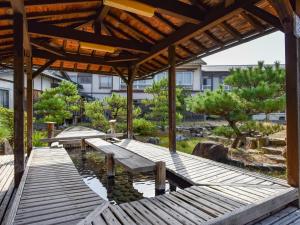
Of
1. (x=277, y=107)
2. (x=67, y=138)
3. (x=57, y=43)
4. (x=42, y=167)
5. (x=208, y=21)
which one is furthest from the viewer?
(x=67, y=138)

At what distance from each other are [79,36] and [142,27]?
1.92 meters

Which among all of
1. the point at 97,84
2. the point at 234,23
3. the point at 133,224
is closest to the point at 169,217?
the point at 133,224

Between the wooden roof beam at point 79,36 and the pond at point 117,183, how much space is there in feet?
13.1

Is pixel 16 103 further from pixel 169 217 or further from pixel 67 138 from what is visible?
pixel 67 138

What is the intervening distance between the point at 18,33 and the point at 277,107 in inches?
304

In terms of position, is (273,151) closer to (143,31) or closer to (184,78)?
(143,31)

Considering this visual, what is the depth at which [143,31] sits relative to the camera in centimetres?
741

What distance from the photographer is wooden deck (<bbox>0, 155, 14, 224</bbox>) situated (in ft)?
12.4

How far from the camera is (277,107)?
7.84 meters

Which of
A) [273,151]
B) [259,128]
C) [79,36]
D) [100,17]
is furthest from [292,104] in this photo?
[259,128]

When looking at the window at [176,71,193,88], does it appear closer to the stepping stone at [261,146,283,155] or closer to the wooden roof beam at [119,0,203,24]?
the stepping stone at [261,146,283,155]

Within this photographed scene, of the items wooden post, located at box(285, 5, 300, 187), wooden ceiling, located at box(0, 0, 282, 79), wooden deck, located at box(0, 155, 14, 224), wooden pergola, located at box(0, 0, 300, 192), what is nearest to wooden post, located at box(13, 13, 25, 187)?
wooden pergola, located at box(0, 0, 300, 192)

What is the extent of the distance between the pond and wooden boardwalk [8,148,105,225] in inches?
39.1

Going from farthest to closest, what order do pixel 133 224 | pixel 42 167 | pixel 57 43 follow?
pixel 57 43 → pixel 42 167 → pixel 133 224
